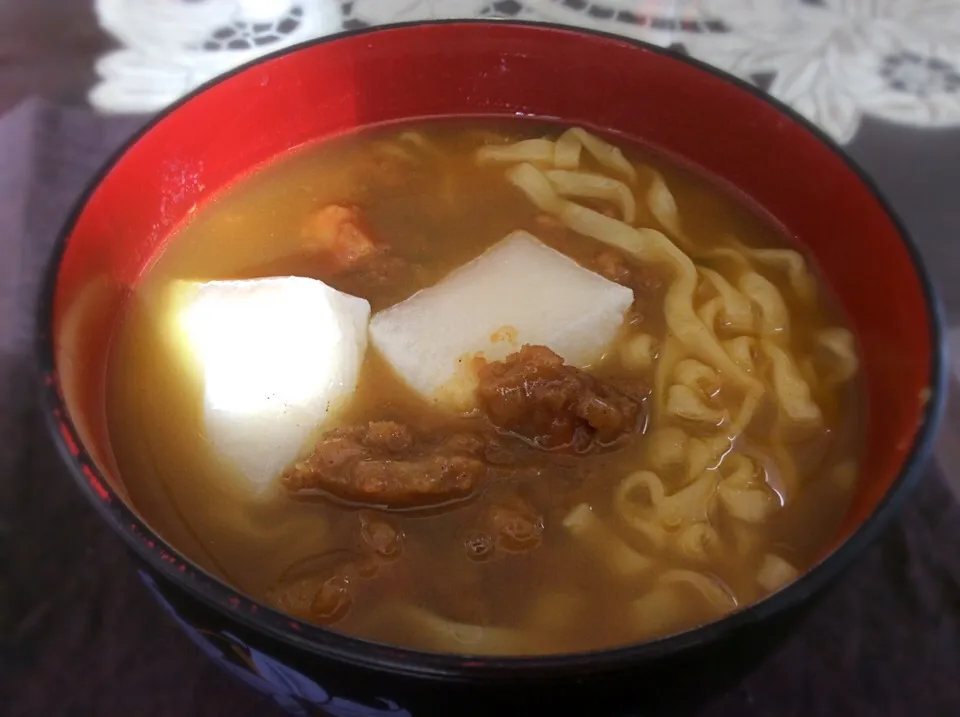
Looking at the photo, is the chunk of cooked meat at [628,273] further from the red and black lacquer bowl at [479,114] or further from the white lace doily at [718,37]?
the white lace doily at [718,37]

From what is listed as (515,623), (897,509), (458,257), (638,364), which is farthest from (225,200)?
(897,509)

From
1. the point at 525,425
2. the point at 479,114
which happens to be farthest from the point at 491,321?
the point at 479,114

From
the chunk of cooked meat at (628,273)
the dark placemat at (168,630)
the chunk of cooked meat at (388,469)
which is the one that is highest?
the chunk of cooked meat at (628,273)

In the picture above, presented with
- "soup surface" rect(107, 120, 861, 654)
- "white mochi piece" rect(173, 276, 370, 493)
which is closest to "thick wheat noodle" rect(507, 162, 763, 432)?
"soup surface" rect(107, 120, 861, 654)

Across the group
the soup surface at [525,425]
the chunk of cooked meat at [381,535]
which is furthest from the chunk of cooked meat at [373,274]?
the chunk of cooked meat at [381,535]

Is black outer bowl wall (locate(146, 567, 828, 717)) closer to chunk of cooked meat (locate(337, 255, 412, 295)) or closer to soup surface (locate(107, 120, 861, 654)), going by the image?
soup surface (locate(107, 120, 861, 654))

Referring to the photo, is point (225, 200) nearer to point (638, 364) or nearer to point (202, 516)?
point (202, 516)

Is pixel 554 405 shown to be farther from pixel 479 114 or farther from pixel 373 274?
pixel 479 114
